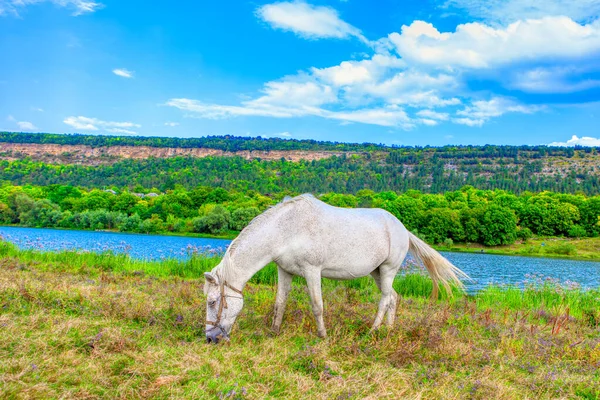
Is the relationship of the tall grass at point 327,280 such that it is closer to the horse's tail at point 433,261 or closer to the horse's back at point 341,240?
the horse's tail at point 433,261

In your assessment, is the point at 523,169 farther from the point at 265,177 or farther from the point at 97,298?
the point at 97,298

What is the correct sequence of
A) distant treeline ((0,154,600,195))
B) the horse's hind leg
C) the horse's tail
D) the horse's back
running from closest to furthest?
the horse's back
the horse's hind leg
the horse's tail
distant treeline ((0,154,600,195))

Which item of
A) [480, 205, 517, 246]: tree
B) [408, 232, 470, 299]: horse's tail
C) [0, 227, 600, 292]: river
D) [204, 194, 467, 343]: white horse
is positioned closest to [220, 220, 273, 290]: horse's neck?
[204, 194, 467, 343]: white horse

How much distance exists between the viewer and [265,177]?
5920 inches

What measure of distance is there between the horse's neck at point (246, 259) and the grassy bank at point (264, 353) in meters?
0.81

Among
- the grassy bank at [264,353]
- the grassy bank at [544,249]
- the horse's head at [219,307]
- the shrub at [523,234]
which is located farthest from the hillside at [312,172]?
the horse's head at [219,307]

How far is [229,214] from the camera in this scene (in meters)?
63.6

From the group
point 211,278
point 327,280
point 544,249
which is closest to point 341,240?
point 211,278

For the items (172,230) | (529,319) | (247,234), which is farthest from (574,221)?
(247,234)

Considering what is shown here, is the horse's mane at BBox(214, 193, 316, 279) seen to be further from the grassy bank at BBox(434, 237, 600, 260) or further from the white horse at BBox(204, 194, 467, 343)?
the grassy bank at BBox(434, 237, 600, 260)

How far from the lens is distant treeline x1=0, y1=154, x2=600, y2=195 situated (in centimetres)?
12988

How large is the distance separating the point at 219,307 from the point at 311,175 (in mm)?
157807

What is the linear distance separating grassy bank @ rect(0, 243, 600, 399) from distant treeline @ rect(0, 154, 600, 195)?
4218 inches

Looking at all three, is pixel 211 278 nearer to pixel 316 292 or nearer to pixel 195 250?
pixel 316 292
